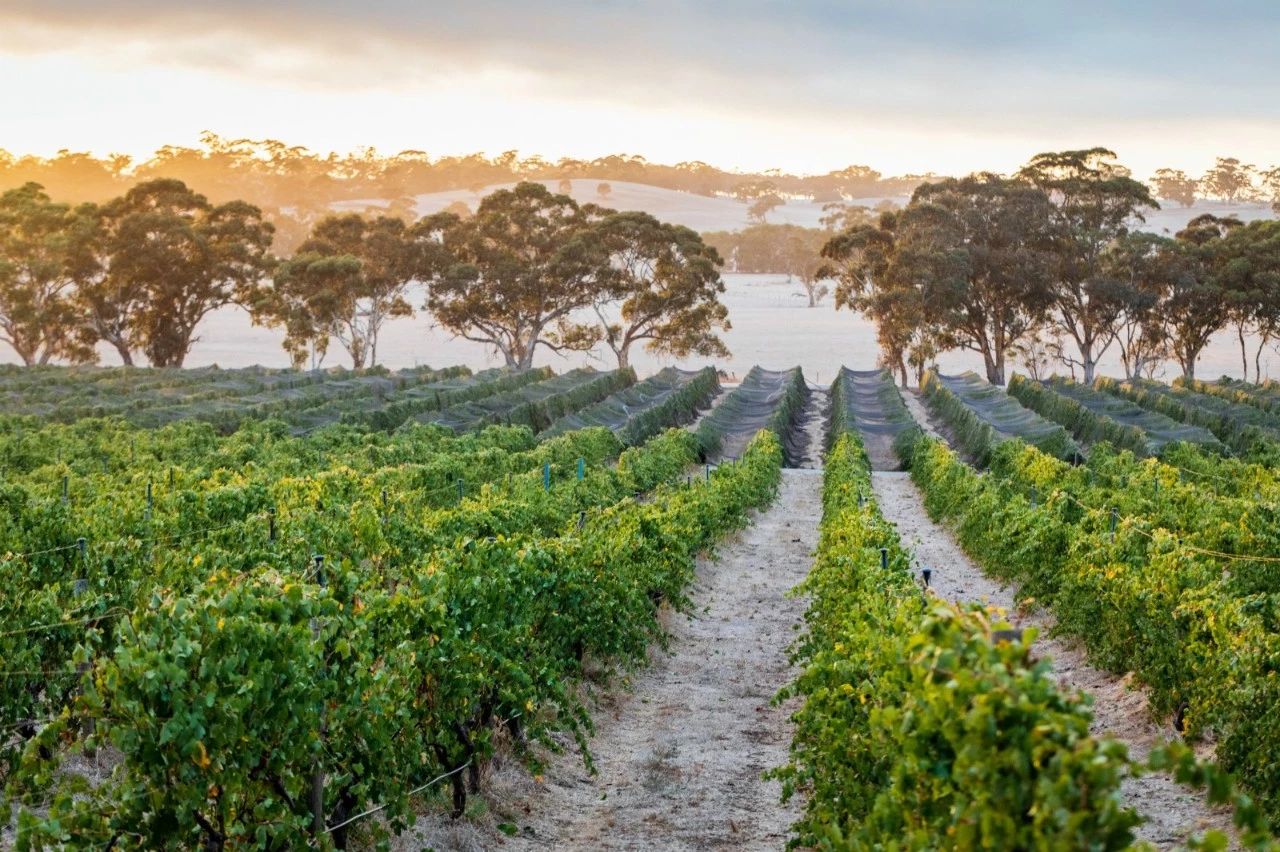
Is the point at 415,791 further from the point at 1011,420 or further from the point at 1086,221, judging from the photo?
the point at 1086,221

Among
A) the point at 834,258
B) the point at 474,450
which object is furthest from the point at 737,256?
the point at 474,450

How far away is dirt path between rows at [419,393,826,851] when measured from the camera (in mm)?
9570

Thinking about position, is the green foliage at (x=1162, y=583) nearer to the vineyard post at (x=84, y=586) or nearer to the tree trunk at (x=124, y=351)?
the vineyard post at (x=84, y=586)

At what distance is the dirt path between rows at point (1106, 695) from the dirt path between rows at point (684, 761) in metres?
2.59

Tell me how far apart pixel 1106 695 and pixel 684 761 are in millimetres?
4773

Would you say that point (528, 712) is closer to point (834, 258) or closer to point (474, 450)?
point (474, 450)

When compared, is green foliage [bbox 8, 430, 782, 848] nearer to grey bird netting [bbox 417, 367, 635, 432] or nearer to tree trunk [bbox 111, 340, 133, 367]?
grey bird netting [bbox 417, 367, 635, 432]

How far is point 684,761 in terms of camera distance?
441 inches

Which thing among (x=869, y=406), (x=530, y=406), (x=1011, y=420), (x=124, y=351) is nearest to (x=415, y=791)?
(x=530, y=406)

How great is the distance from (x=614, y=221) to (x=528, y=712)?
199 ft

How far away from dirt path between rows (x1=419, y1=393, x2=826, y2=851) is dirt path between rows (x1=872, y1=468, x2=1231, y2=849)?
2.59 meters

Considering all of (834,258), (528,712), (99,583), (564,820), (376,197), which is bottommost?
(564,820)

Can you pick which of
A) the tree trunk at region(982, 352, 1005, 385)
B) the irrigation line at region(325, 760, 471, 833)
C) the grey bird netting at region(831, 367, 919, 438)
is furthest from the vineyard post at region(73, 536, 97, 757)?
the tree trunk at region(982, 352, 1005, 385)

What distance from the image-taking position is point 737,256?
482 ft
